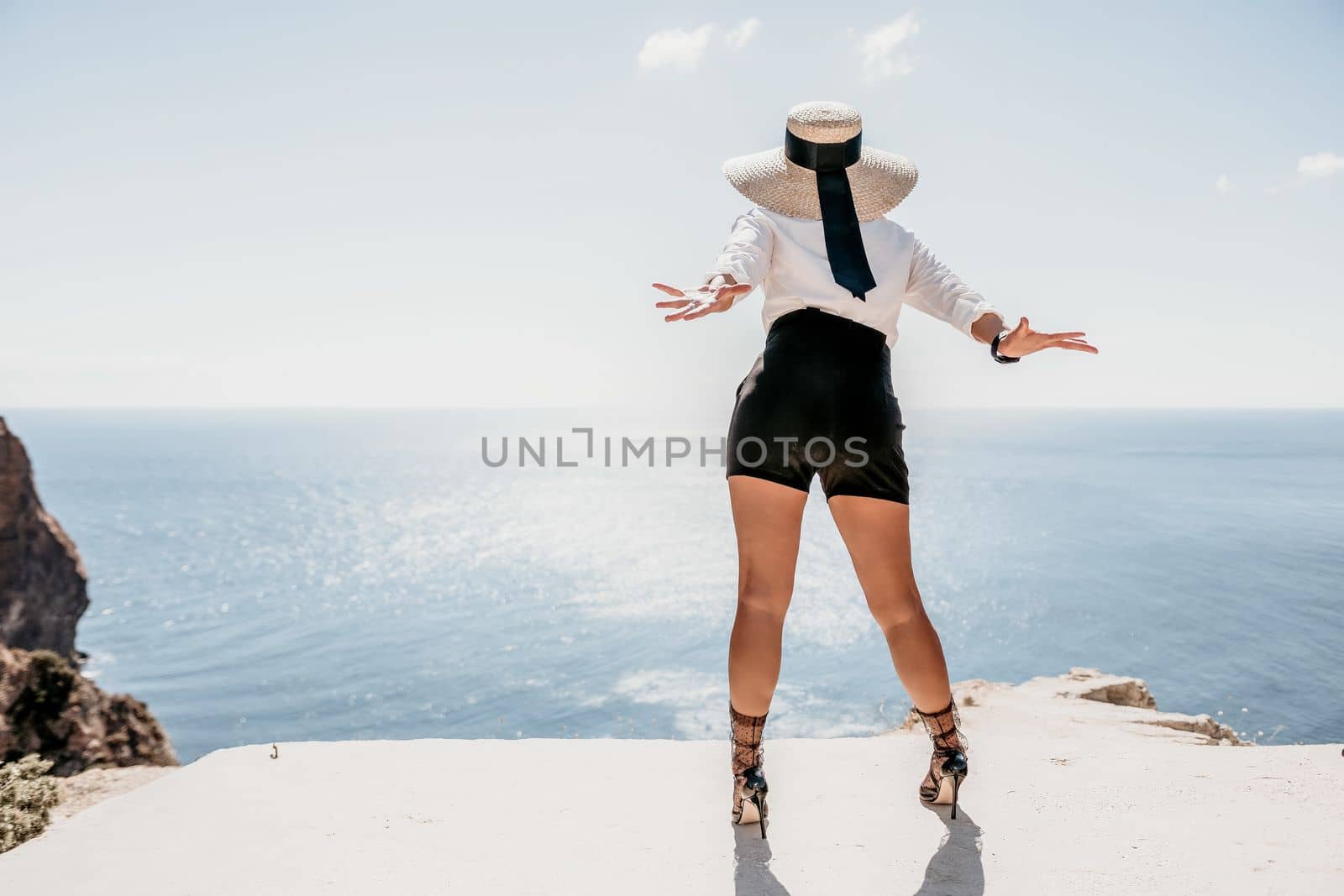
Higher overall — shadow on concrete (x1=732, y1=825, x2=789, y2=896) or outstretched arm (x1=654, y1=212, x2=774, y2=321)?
outstretched arm (x1=654, y1=212, x2=774, y2=321)

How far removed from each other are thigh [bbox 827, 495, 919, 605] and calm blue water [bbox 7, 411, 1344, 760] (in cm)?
2826

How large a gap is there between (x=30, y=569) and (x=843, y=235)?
44.0 metres

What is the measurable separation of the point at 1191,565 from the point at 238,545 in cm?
8894

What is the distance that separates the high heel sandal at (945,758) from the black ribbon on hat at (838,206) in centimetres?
155

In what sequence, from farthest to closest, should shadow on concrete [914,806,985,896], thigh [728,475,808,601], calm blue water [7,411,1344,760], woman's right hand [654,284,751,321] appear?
calm blue water [7,411,1344,760], thigh [728,475,808,601], shadow on concrete [914,806,985,896], woman's right hand [654,284,751,321]

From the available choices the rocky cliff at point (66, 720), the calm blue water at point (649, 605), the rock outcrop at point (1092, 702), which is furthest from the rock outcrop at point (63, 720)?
the rock outcrop at point (1092, 702)

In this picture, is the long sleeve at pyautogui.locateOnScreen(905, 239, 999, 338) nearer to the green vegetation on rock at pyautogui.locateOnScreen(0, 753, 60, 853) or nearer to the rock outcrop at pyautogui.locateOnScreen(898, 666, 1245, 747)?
the rock outcrop at pyautogui.locateOnScreen(898, 666, 1245, 747)

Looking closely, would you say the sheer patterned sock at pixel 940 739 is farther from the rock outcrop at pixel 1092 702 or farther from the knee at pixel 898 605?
the rock outcrop at pixel 1092 702

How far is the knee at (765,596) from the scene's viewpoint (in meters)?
2.73

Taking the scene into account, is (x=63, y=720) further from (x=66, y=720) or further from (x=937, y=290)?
(x=937, y=290)

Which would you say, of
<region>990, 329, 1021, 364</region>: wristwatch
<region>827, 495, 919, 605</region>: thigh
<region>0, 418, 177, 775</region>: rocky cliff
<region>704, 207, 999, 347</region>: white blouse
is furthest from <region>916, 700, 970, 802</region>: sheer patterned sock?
<region>0, 418, 177, 775</region>: rocky cliff

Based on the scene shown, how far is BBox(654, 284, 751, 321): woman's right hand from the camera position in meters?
2.29

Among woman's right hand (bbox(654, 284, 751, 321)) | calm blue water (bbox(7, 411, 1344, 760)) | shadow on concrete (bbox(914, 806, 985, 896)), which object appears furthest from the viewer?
calm blue water (bbox(7, 411, 1344, 760))

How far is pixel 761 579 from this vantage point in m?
2.75
